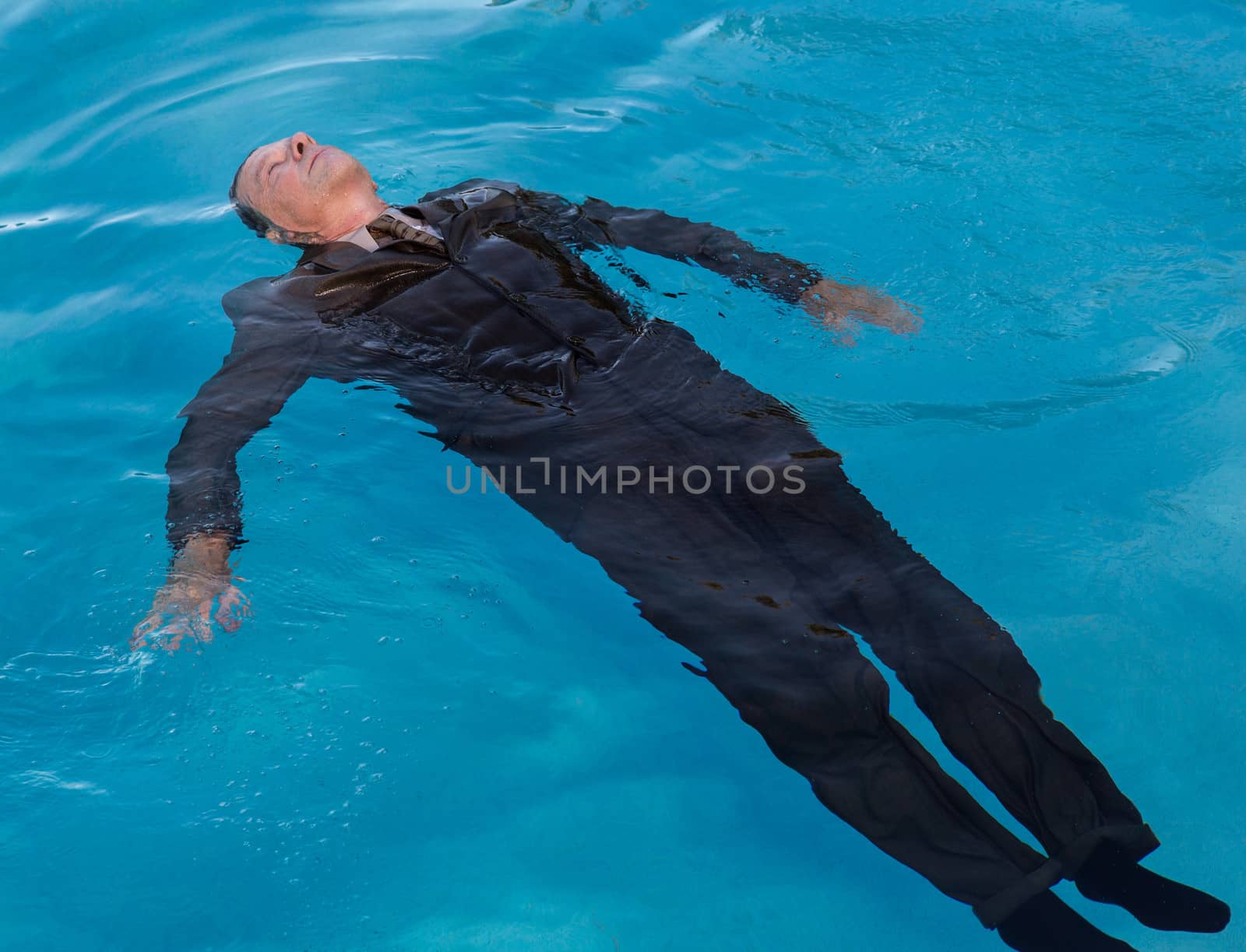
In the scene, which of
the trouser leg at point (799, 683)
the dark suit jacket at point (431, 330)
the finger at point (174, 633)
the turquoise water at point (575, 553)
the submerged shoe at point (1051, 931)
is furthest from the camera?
the dark suit jacket at point (431, 330)

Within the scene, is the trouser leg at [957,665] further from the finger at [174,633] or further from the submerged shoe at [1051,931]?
the finger at [174,633]

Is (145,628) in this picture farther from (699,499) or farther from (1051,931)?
(1051,931)

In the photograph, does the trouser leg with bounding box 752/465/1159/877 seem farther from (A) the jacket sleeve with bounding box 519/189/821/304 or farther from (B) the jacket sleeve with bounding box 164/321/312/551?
(B) the jacket sleeve with bounding box 164/321/312/551

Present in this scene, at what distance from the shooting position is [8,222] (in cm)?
519

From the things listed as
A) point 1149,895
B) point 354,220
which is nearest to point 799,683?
point 1149,895

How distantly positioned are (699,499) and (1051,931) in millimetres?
1337

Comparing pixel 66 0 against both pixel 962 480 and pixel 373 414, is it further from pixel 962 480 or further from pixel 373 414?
pixel 962 480

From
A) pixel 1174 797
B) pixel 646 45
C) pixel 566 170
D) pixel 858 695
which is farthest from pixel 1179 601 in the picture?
→ pixel 646 45

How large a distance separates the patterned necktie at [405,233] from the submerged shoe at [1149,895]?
2.55m

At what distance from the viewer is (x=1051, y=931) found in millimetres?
2234

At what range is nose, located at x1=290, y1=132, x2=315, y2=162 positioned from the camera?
3.70 metres

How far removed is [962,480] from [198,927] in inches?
110

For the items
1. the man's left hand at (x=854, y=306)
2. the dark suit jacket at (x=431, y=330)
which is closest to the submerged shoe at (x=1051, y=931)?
the dark suit jacket at (x=431, y=330)

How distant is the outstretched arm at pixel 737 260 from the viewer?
365 cm
